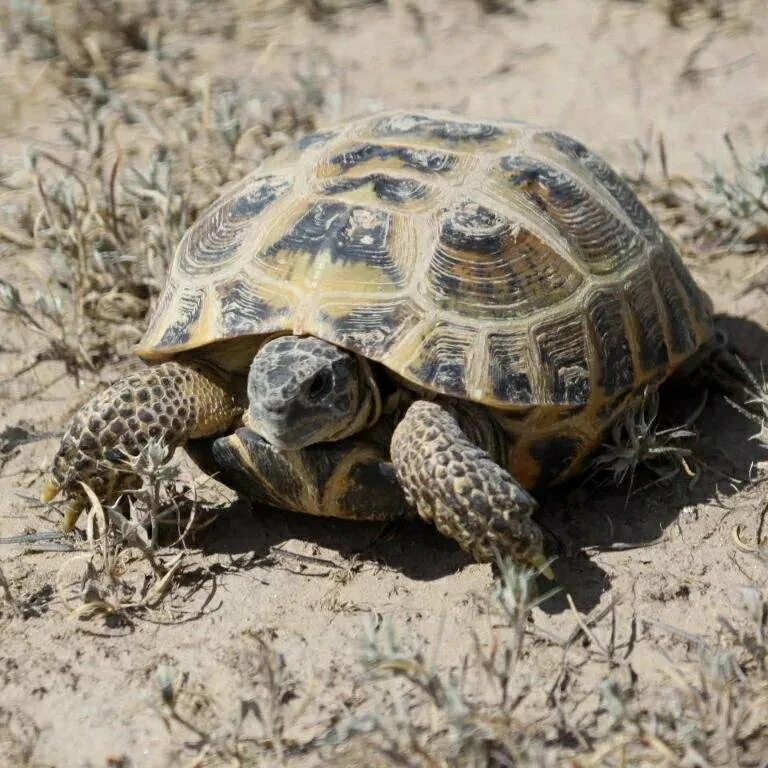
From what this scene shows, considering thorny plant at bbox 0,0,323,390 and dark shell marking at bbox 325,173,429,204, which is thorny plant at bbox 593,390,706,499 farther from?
thorny plant at bbox 0,0,323,390

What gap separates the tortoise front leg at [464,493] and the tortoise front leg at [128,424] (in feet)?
2.23

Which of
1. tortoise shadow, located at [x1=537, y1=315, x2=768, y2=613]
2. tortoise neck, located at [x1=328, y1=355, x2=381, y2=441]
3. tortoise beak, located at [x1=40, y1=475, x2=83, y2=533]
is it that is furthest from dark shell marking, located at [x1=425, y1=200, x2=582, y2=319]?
tortoise beak, located at [x1=40, y1=475, x2=83, y2=533]

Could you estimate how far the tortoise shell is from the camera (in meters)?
3.43

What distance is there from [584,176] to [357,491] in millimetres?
1442

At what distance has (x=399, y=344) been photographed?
338 cm

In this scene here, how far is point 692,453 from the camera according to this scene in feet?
13.1

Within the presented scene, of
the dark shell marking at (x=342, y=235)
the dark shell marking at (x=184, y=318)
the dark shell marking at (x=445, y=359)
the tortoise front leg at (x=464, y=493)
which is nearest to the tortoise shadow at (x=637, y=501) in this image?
the tortoise front leg at (x=464, y=493)

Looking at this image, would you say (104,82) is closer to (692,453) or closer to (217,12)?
(217,12)

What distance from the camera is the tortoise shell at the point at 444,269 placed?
11.2ft

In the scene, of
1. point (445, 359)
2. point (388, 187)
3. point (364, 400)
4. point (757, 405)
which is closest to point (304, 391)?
point (364, 400)

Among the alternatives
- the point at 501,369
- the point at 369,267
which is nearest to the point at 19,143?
the point at 369,267

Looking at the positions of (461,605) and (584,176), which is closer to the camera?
(461,605)

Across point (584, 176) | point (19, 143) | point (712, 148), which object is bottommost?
point (19, 143)

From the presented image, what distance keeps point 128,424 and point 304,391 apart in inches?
23.6
